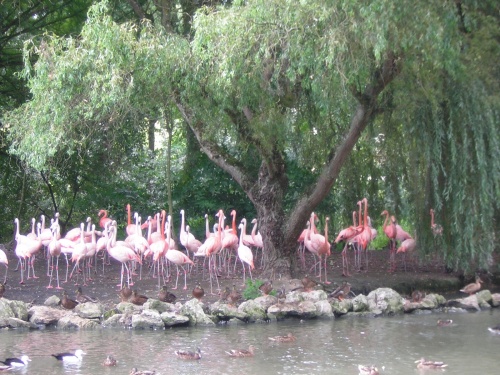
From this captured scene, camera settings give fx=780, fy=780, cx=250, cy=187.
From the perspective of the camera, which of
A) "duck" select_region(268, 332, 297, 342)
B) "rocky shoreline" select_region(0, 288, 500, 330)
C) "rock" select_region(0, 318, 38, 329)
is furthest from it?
"rocky shoreline" select_region(0, 288, 500, 330)

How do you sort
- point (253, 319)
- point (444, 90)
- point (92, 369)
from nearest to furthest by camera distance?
point (92, 369) < point (253, 319) < point (444, 90)

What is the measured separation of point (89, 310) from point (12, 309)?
1195 millimetres

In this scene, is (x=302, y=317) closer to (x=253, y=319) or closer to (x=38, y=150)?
(x=253, y=319)

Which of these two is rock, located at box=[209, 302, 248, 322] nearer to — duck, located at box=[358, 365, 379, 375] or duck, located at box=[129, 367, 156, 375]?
duck, located at box=[129, 367, 156, 375]

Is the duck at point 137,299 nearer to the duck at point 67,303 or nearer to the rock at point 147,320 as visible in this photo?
the rock at point 147,320

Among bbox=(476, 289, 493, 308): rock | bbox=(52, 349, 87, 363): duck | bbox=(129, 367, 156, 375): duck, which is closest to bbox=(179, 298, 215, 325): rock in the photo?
bbox=(52, 349, 87, 363): duck

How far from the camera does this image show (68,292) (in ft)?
45.9

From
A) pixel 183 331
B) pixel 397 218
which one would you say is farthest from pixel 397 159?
pixel 183 331

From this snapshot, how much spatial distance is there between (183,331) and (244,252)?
2.64 metres

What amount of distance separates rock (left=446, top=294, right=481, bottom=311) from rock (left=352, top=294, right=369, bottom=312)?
184 cm

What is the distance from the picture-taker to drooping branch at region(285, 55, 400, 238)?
12.5m

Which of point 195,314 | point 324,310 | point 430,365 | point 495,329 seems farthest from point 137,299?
point 495,329

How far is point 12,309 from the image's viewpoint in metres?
12.3

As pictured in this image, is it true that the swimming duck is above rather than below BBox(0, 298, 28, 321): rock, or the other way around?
above
